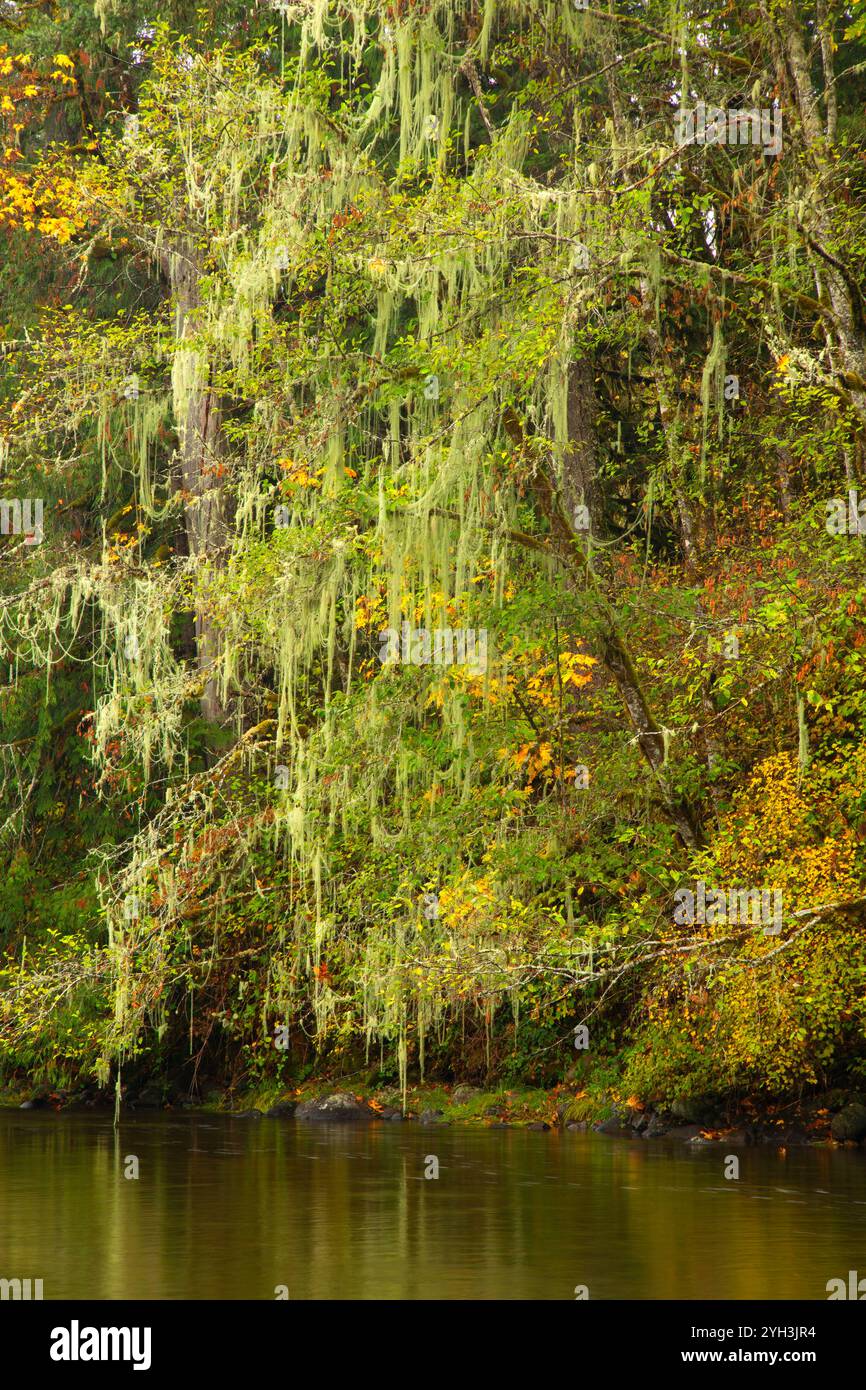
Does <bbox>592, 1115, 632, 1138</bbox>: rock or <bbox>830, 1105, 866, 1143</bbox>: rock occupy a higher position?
<bbox>830, 1105, 866, 1143</bbox>: rock

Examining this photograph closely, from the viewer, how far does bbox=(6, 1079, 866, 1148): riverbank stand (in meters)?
16.0

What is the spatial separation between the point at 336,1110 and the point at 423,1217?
23.1 ft

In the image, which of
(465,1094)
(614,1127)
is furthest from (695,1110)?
(465,1094)

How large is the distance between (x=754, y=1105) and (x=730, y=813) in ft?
9.46

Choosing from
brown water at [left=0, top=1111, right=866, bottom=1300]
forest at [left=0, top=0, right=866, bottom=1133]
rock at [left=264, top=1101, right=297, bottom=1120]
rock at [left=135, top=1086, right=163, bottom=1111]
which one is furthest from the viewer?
rock at [left=135, top=1086, right=163, bottom=1111]

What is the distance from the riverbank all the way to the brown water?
0.52 m

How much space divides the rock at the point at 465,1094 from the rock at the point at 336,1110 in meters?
0.87

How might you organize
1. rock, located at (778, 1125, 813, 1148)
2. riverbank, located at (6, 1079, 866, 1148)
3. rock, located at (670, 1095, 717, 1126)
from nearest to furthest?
rock, located at (778, 1125, 813, 1148) → riverbank, located at (6, 1079, 866, 1148) → rock, located at (670, 1095, 717, 1126)

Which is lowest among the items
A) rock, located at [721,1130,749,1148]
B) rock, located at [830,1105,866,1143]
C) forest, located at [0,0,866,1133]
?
rock, located at [721,1130,749,1148]

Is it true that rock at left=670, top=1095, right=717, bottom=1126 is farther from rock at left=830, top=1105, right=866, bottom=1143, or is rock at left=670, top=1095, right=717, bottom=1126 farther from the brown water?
rock at left=830, top=1105, right=866, bottom=1143

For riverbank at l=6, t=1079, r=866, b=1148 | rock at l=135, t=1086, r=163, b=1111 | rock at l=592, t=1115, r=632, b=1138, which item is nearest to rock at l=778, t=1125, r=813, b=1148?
riverbank at l=6, t=1079, r=866, b=1148

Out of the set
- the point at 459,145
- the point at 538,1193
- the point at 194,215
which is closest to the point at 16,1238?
the point at 538,1193

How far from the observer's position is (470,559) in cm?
1425

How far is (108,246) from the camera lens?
20094 mm
